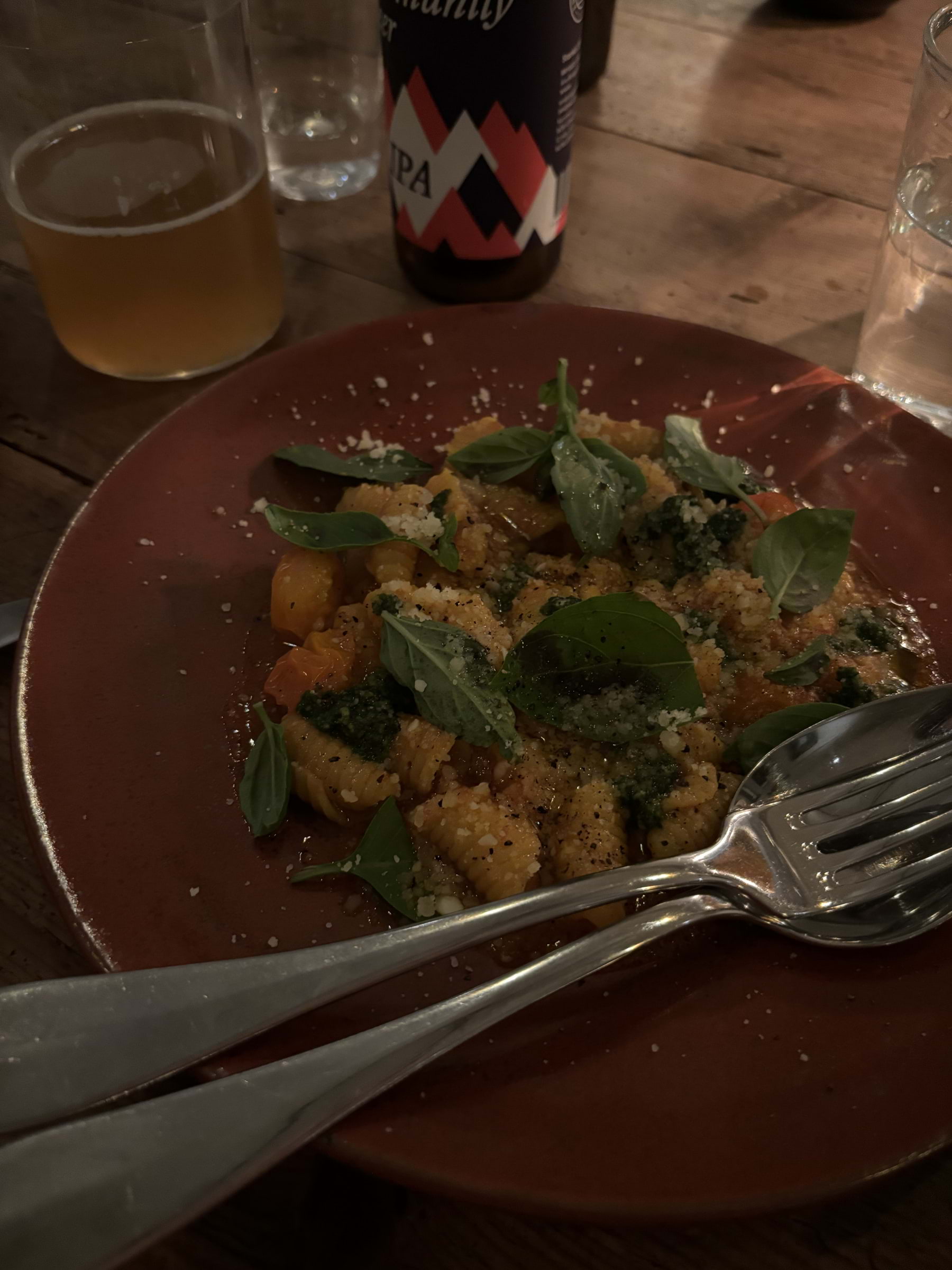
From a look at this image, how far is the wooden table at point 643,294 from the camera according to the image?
0.77 metres

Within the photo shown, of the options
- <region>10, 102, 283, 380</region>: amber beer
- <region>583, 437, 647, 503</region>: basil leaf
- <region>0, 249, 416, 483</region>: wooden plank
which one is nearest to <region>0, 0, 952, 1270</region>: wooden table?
<region>0, 249, 416, 483</region>: wooden plank

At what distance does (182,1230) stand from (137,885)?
28cm

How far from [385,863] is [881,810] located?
1.48 feet

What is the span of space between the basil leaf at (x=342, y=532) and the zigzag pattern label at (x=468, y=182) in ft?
1.90

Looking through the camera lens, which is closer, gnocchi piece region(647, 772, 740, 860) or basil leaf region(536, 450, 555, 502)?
gnocchi piece region(647, 772, 740, 860)

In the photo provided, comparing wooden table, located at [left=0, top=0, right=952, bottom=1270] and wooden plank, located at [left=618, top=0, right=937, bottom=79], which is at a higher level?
wooden plank, located at [left=618, top=0, right=937, bottom=79]

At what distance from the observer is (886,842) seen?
85 cm

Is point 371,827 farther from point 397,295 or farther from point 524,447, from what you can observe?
point 397,295

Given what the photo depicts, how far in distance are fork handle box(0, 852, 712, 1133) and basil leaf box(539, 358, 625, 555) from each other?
18.8 inches

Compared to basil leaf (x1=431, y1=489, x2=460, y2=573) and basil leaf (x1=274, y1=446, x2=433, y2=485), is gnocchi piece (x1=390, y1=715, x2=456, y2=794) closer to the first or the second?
basil leaf (x1=431, y1=489, x2=460, y2=573)

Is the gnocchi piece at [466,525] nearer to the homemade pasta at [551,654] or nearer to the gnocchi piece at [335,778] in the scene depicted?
the homemade pasta at [551,654]

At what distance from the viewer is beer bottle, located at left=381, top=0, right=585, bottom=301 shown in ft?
3.92

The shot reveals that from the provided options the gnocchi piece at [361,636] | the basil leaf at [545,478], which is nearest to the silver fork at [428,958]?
the gnocchi piece at [361,636]

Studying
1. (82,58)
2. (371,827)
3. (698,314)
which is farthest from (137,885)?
(698,314)
